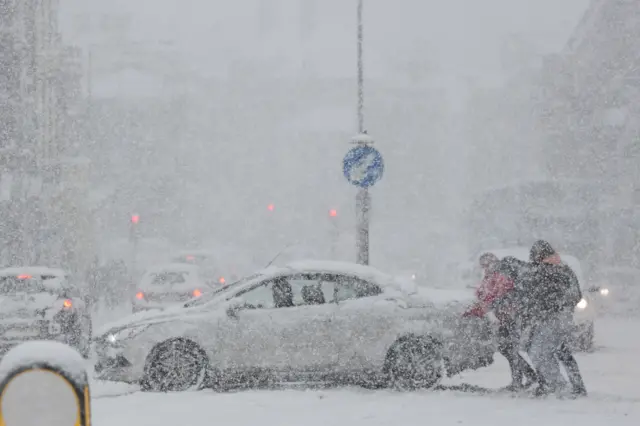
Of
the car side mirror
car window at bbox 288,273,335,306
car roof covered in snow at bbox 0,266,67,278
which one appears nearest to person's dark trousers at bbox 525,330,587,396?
car window at bbox 288,273,335,306

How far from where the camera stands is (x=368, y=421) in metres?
9.40

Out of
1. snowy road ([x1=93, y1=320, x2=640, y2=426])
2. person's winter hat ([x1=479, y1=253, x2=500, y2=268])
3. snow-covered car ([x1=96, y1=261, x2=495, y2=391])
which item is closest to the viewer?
snowy road ([x1=93, y1=320, x2=640, y2=426])

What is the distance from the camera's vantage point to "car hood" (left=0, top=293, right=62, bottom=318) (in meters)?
14.8

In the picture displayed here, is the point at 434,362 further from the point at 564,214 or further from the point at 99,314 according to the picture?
the point at 564,214

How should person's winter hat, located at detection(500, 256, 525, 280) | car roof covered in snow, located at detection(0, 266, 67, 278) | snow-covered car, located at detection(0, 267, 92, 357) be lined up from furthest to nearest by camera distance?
car roof covered in snow, located at detection(0, 266, 67, 278)
snow-covered car, located at detection(0, 267, 92, 357)
person's winter hat, located at detection(500, 256, 525, 280)

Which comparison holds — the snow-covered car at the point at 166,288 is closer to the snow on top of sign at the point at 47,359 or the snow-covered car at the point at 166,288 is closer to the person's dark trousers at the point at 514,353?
the person's dark trousers at the point at 514,353

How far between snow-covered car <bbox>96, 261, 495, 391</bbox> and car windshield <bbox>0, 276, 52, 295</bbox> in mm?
3794

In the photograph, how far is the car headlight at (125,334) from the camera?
38.9 ft

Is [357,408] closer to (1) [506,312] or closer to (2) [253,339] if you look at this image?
(2) [253,339]

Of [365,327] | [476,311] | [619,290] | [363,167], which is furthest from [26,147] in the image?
[476,311]

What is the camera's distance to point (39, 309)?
15.0m

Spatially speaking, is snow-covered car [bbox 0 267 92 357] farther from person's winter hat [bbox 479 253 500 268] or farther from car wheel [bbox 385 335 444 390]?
person's winter hat [bbox 479 253 500 268]

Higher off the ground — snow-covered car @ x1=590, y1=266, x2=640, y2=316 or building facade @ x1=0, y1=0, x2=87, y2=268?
building facade @ x1=0, y1=0, x2=87, y2=268

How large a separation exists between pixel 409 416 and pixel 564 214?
2348 centimetres
